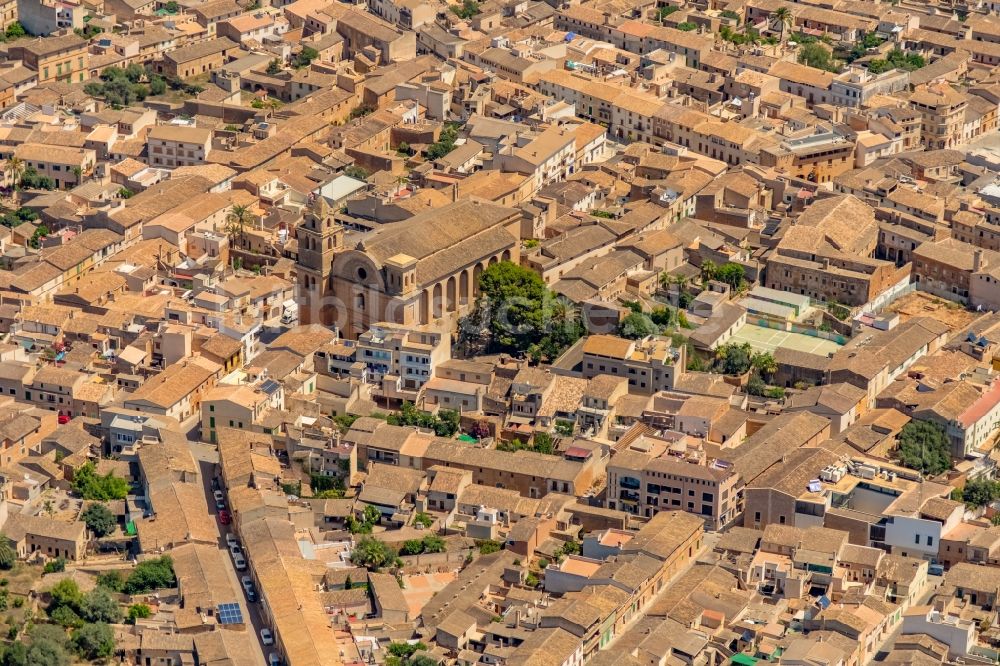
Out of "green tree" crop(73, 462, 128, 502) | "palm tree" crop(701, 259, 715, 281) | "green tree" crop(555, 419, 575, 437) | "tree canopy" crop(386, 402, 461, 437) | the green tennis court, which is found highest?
"palm tree" crop(701, 259, 715, 281)

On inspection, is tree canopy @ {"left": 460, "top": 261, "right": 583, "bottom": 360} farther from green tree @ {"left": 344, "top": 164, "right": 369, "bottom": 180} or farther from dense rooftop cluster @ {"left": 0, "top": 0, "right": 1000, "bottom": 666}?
green tree @ {"left": 344, "top": 164, "right": 369, "bottom": 180}

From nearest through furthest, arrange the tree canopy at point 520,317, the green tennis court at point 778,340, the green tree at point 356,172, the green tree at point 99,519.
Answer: the green tree at point 99,519
the green tennis court at point 778,340
the tree canopy at point 520,317
the green tree at point 356,172

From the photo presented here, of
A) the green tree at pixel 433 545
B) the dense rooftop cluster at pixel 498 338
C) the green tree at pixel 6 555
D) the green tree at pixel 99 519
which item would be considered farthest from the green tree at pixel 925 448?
the green tree at pixel 6 555

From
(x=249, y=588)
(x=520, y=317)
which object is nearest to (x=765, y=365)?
(x=520, y=317)

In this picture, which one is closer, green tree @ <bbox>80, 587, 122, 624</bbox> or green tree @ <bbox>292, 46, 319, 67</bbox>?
green tree @ <bbox>80, 587, 122, 624</bbox>

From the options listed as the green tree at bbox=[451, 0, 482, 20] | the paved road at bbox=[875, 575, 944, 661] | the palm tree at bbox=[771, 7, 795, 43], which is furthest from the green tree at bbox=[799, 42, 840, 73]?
the paved road at bbox=[875, 575, 944, 661]

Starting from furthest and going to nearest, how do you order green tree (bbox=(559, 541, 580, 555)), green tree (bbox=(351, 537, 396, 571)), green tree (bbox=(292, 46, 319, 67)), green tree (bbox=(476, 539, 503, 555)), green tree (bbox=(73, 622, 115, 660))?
green tree (bbox=(292, 46, 319, 67)) → green tree (bbox=(476, 539, 503, 555)) → green tree (bbox=(559, 541, 580, 555)) → green tree (bbox=(351, 537, 396, 571)) → green tree (bbox=(73, 622, 115, 660))

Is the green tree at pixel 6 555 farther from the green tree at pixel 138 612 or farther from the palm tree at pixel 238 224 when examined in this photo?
the palm tree at pixel 238 224

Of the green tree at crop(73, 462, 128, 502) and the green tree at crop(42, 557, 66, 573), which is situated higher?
the green tree at crop(73, 462, 128, 502)
